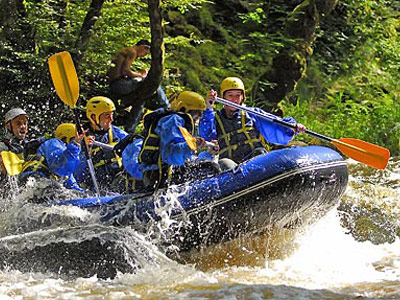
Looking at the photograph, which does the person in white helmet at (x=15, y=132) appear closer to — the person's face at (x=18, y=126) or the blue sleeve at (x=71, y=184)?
the person's face at (x=18, y=126)

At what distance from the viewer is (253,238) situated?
5.56 metres

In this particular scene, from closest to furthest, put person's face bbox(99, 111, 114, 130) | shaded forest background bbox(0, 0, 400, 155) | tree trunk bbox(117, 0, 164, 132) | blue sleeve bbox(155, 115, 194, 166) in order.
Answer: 1. blue sleeve bbox(155, 115, 194, 166)
2. person's face bbox(99, 111, 114, 130)
3. tree trunk bbox(117, 0, 164, 132)
4. shaded forest background bbox(0, 0, 400, 155)

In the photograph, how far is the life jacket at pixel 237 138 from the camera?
21.2 ft

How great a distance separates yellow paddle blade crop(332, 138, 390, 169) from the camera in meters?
6.10

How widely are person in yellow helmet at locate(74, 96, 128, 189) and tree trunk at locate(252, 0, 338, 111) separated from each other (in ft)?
14.4

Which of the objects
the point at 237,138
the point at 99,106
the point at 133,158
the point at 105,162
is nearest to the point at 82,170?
the point at 105,162

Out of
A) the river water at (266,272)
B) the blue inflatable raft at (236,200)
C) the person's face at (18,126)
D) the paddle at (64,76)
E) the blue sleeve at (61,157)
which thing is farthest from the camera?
the person's face at (18,126)

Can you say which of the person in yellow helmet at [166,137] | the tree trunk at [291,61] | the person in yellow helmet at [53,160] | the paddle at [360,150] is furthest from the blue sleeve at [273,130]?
the tree trunk at [291,61]

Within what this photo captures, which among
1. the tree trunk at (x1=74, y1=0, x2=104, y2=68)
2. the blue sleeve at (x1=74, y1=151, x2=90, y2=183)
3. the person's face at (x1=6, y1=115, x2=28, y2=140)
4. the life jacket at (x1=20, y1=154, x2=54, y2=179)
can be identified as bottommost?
the blue sleeve at (x1=74, y1=151, x2=90, y2=183)

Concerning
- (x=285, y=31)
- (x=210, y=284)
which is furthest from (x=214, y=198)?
(x=285, y=31)

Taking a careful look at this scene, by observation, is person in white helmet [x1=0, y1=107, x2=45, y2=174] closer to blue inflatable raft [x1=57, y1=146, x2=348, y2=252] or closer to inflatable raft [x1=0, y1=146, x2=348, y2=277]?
inflatable raft [x1=0, y1=146, x2=348, y2=277]

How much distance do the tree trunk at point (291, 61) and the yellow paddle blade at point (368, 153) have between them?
14.8 ft

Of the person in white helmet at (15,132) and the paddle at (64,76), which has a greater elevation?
the paddle at (64,76)

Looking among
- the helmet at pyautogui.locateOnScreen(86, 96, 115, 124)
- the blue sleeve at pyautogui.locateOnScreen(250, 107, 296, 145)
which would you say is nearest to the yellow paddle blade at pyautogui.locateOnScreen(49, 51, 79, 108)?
the helmet at pyautogui.locateOnScreen(86, 96, 115, 124)
